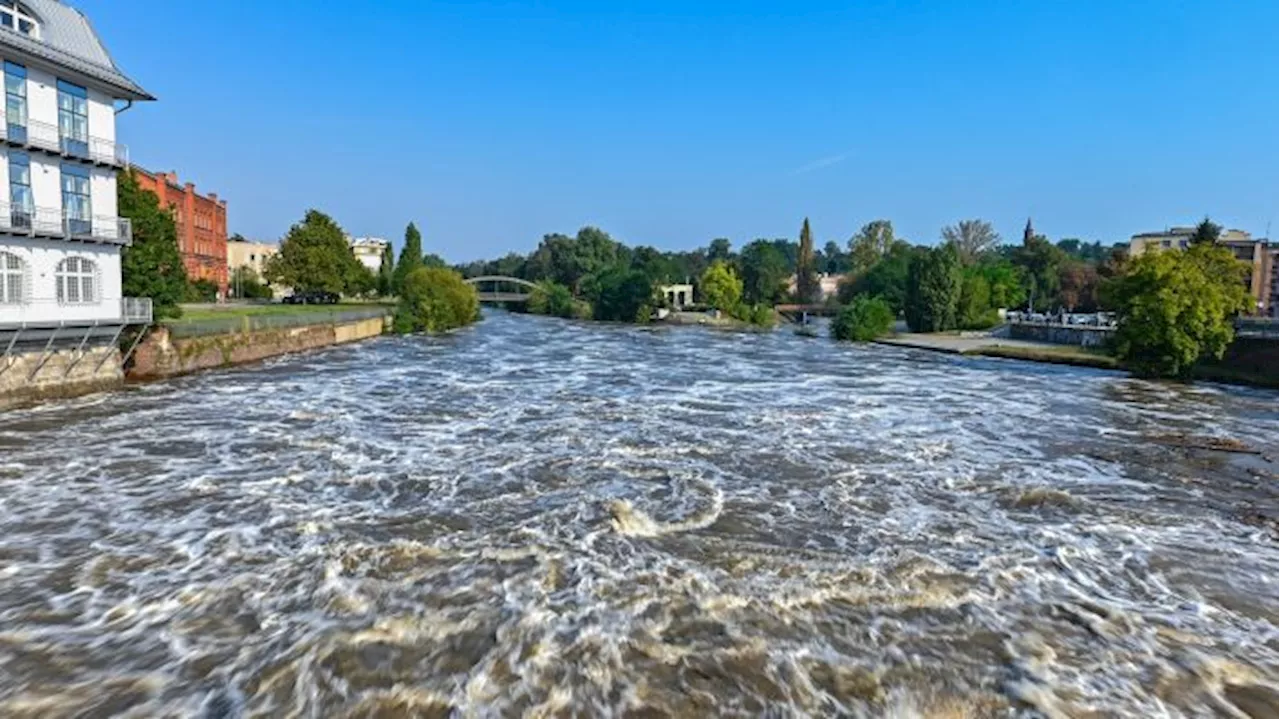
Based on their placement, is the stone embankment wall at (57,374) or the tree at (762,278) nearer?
the stone embankment wall at (57,374)

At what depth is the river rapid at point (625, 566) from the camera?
A: 7.68 m

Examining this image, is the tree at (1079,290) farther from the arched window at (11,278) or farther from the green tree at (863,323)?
the arched window at (11,278)

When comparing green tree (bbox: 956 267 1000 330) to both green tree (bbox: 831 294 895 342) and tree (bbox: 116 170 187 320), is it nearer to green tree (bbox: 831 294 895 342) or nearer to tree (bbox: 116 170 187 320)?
green tree (bbox: 831 294 895 342)

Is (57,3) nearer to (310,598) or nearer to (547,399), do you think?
(547,399)

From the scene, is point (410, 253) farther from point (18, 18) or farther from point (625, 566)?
point (625, 566)

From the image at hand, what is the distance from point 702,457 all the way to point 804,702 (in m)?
10.3

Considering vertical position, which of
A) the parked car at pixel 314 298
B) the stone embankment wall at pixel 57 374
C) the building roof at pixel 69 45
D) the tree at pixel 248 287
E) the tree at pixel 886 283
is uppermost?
the building roof at pixel 69 45

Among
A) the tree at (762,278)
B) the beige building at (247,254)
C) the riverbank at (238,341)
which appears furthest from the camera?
the tree at (762,278)

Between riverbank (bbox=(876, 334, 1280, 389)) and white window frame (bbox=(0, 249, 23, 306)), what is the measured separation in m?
44.5

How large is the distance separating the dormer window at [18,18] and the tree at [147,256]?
6.55 m

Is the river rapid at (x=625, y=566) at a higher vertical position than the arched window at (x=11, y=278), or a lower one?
lower

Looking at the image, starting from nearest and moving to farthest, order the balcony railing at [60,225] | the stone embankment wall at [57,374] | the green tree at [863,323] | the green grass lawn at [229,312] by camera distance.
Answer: the balcony railing at [60,225] < the stone embankment wall at [57,374] < the green grass lawn at [229,312] < the green tree at [863,323]

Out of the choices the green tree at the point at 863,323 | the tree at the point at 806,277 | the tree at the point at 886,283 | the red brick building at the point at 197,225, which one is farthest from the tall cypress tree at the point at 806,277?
the red brick building at the point at 197,225

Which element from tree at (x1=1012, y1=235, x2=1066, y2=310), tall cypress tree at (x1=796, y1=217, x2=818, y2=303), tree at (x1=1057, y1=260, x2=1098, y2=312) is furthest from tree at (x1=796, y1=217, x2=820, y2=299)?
tree at (x1=1057, y1=260, x2=1098, y2=312)
